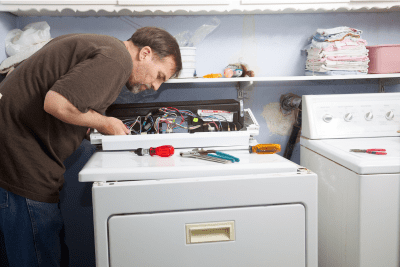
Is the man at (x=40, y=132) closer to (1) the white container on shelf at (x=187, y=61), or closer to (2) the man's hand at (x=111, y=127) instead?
(2) the man's hand at (x=111, y=127)

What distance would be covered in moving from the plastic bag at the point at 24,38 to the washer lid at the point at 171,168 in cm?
79

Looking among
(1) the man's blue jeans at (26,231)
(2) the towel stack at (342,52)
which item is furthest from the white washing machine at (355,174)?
(1) the man's blue jeans at (26,231)

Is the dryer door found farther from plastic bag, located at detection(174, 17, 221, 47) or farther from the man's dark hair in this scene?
plastic bag, located at detection(174, 17, 221, 47)

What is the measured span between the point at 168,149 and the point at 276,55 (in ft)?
3.18

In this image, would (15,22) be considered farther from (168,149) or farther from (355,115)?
(355,115)

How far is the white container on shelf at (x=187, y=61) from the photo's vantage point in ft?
5.04

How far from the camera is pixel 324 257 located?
1.35 metres

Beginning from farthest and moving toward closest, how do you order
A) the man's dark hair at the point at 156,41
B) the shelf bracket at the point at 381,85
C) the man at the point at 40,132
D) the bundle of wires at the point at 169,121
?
the shelf bracket at the point at 381,85, the bundle of wires at the point at 169,121, the man's dark hair at the point at 156,41, the man at the point at 40,132

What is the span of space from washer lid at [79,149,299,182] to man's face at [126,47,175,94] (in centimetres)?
35

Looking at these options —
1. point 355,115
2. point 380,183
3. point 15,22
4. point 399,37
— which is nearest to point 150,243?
point 380,183

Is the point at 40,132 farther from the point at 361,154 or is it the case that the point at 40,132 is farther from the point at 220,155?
the point at 361,154

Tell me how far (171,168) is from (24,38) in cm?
107

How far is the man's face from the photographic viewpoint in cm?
123

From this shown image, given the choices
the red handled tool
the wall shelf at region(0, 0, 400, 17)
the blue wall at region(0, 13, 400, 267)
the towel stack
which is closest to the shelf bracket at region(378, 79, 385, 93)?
the blue wall at region(0, 13, 400, 267)
